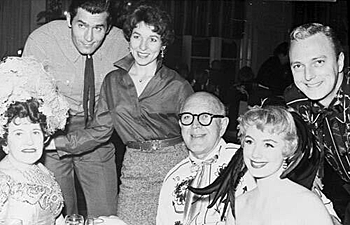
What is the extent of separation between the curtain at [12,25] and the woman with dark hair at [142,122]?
32.6 inches

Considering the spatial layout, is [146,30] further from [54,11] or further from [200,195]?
[54,11]

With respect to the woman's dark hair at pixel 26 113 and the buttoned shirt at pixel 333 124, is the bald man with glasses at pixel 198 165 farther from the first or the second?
the woman's dark hair at pixel 26 113

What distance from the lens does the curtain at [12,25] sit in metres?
3.70

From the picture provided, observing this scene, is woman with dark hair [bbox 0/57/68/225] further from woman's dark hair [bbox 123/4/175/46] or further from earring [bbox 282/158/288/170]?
earring [bbox 282/158/288/170]

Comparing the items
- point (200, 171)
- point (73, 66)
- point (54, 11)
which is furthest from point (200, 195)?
point (54, 11)

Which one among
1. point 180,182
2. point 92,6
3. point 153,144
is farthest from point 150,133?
point 92,6

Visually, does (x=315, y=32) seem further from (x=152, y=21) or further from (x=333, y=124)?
(x=152, y=21)

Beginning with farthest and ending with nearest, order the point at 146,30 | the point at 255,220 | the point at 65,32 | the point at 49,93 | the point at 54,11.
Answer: the point at 54,11
the point at 65,32
the point at 146,30
the point at 49,93
the point at 255,220

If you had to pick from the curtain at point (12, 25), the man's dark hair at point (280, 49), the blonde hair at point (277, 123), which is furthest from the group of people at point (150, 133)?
the man's dark hair at point (280, 49)

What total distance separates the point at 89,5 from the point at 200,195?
96 centimetres

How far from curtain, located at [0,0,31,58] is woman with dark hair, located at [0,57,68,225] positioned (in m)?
1.06

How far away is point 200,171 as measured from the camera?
283cm

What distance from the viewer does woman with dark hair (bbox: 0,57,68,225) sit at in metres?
2.52

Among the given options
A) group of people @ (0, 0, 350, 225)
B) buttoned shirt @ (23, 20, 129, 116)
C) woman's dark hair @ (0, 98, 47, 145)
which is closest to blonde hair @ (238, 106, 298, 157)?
group of people @ (0, 0, 350, 225)
